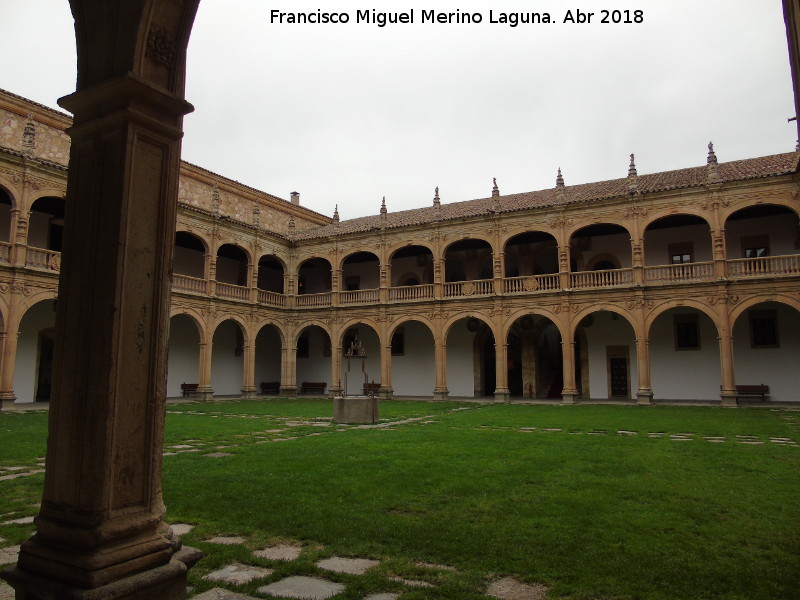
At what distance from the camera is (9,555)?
4000 millimetres

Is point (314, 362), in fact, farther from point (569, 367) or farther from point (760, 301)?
point (760, 301)

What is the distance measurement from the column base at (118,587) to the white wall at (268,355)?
97.5 ft

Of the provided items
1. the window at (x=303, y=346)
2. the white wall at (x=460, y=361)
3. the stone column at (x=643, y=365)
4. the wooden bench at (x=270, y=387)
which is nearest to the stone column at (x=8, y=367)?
the wooden bench at (x=270, y=387)

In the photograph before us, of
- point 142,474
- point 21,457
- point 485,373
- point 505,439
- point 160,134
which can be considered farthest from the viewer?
point 485,373

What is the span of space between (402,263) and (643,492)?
982 inches

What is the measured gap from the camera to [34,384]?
71.1 ft

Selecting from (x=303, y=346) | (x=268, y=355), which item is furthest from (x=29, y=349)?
(x=303, y=346)

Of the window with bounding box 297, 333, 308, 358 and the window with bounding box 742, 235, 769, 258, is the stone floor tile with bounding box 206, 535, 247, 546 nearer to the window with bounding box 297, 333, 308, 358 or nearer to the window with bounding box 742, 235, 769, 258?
the window with bounding box 742, 235, 769, 258

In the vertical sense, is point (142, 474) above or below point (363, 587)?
above

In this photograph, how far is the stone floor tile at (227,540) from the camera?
440 centimetres

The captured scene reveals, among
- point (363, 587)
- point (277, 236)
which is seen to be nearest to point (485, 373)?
point (277, 236)

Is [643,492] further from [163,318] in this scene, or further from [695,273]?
[695,273]

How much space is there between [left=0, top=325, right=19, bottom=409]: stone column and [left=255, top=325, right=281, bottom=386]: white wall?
1402 cm

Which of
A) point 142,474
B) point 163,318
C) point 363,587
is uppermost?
point 163,318
